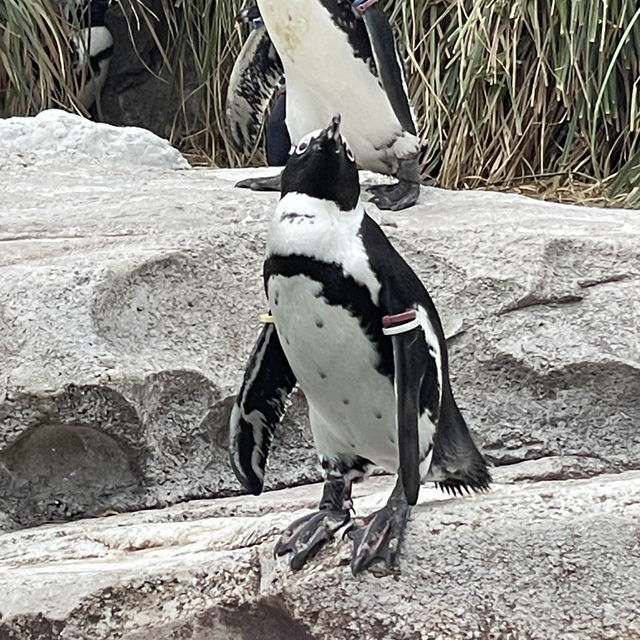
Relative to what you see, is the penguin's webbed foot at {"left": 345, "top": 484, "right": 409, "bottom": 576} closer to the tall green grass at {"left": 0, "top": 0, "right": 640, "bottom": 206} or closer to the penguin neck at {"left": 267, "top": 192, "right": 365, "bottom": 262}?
the penguin neck at {"left": 267, "top": 192, "right": 365, "bottom": 262}

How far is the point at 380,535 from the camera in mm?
1439

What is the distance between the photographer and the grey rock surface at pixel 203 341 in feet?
6.39

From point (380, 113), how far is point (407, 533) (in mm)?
1494

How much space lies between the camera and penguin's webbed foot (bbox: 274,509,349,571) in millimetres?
1471

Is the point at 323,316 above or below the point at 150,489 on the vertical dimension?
above

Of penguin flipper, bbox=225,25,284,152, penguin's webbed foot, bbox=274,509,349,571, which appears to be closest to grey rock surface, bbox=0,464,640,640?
penguin's webbed foot, bbox=274,509,349,571

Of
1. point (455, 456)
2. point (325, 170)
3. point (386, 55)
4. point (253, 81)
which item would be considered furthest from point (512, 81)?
point (325, 170)

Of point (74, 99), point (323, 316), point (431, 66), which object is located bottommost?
point (74, 99)

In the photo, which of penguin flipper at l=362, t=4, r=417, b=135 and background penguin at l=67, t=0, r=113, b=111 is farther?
background penguin at l=67, t=0, r=113, b=111

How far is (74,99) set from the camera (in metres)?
4.52

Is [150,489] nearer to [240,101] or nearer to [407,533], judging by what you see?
[407,533]

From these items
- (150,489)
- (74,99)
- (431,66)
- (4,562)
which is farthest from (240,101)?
(4,562)

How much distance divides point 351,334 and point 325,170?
0.59 feet

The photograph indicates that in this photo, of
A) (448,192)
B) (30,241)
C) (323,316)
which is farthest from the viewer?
(448,192)
